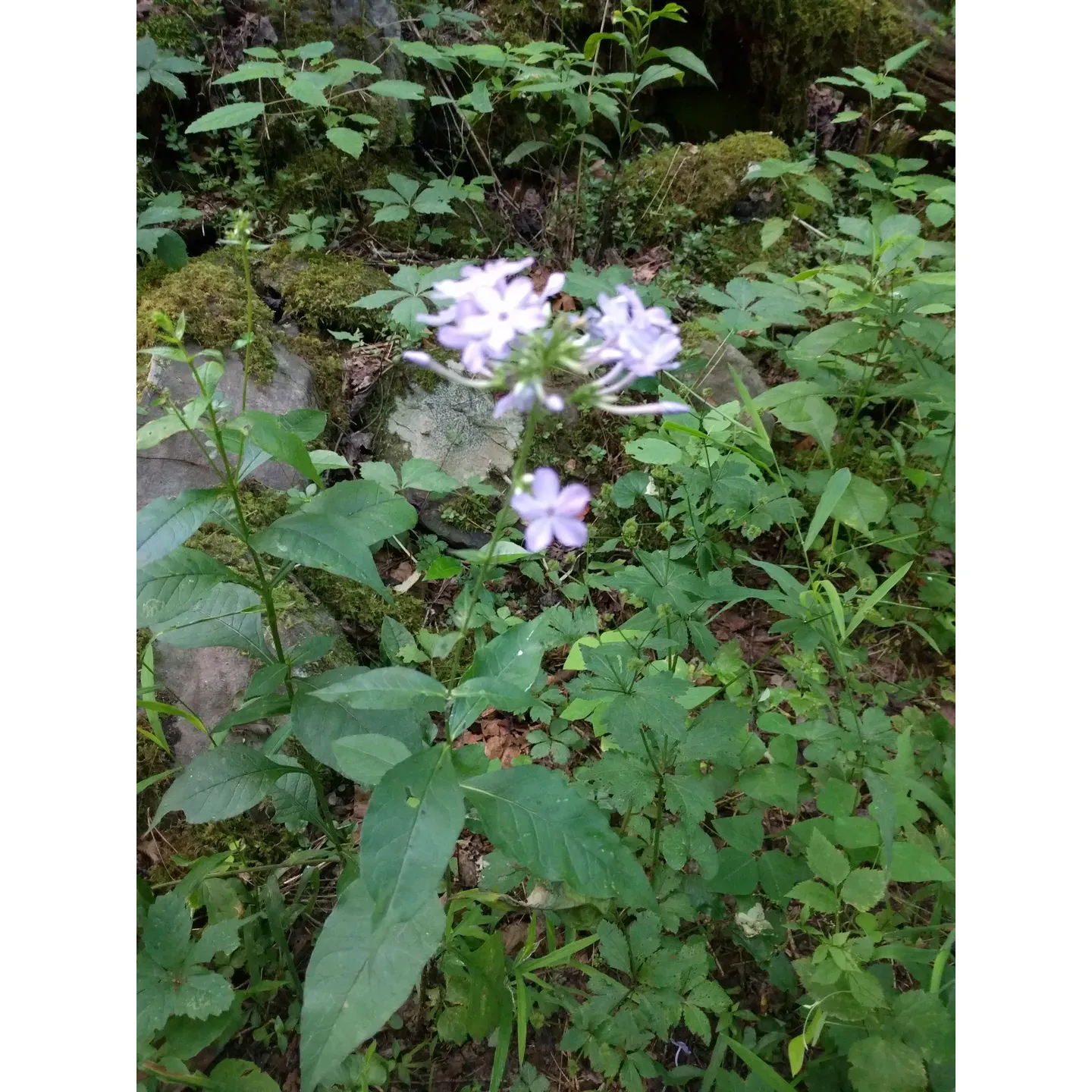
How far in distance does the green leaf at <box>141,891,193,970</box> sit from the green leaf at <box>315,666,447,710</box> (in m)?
0.71

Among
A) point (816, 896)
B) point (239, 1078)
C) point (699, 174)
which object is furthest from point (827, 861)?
point (699, 174)

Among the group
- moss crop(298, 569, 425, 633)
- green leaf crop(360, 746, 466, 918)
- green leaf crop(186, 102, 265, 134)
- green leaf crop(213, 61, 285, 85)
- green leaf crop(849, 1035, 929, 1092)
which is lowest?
green leaf crop(849, 1035, 929, 1092)

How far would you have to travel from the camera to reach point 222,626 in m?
1.56

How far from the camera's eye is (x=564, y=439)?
2861mm

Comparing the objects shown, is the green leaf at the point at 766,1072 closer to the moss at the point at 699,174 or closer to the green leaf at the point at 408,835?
the green leaf at the point at 408,835

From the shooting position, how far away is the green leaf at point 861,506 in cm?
235

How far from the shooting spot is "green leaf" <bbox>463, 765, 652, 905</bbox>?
1130 mm

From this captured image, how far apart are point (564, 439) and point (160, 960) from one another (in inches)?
84.3

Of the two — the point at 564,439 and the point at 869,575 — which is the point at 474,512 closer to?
the point at 564,439

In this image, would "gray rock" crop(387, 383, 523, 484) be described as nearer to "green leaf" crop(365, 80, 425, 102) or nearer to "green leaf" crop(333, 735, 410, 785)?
"green leaf" crop(365, 80, 425, 102)

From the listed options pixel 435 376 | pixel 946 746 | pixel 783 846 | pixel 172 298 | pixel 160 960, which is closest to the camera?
pixel 160 960

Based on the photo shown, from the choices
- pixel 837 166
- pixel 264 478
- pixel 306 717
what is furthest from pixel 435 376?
pixel 837 166

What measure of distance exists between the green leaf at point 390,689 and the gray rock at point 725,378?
213 cm

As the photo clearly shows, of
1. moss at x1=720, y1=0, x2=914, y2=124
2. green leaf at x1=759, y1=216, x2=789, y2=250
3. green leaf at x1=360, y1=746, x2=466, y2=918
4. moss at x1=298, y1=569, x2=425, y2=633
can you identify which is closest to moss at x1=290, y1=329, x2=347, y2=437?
moss at x1=298, y1=569, x2=425, y2=633
